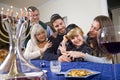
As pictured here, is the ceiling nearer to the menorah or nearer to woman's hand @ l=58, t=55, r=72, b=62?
woman's hand @ l=58, t=55, r=72, b=62

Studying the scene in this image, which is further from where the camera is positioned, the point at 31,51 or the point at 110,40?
the point at 31,51

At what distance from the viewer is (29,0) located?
6.07ft

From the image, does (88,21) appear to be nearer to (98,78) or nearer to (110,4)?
(110,4)

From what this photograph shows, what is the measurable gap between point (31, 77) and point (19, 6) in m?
1.37

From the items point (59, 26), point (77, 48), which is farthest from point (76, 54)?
point (59, 26)

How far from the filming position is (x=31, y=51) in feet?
4.31

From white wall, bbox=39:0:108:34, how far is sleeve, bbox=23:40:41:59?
0.29 meters

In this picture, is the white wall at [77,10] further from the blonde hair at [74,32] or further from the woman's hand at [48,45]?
the woman's hand at [48,45]

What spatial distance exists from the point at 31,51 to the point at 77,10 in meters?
0.47

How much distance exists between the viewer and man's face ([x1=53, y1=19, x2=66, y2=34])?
1.34m

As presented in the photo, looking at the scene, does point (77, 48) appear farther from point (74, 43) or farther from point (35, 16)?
point (35, 16)

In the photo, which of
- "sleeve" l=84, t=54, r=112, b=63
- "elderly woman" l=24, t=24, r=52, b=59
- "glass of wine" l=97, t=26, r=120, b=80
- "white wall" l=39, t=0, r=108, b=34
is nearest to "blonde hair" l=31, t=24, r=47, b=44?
"elderly woman" l=24, t=24, r=52, b=59

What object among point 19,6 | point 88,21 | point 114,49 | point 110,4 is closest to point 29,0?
point 19,6

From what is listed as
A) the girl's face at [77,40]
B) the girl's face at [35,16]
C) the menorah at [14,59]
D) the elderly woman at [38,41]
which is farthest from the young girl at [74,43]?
the menorah at [14,59]
